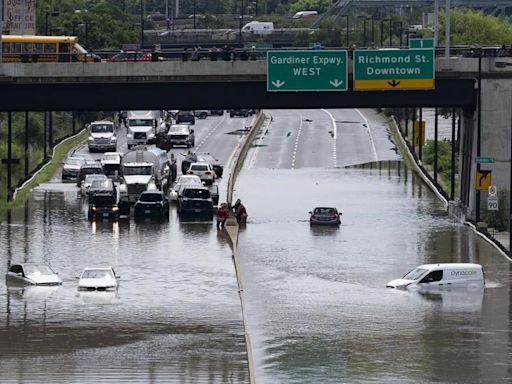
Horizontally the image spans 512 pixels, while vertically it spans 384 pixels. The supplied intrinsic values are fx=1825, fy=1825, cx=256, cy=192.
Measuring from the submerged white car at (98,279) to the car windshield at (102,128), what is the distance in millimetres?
54627

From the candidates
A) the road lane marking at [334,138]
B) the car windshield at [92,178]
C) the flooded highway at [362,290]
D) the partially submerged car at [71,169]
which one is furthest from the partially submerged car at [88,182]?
the road lane marking at [334,138]

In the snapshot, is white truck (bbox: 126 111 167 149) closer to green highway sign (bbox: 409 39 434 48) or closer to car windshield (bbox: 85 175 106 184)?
car windshield (bbox: 85 175 106 184)

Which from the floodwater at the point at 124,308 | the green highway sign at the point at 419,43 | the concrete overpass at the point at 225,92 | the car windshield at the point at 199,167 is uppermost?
the green highway sign at the point at 419,43

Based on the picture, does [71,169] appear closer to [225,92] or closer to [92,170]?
[92,170]

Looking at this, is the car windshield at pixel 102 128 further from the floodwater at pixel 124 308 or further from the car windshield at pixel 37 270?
the car windshield at pixel 37 270

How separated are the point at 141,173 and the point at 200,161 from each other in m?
11.2

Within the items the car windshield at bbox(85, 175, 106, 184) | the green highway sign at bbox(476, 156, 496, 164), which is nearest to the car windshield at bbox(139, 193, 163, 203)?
the car windshield at bbox(85, 175, 106, 184)

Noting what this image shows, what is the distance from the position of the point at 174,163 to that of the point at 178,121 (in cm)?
3367

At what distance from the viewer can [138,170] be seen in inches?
3841

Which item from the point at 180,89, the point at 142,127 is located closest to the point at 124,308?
the point at 180,89

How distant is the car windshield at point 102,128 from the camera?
405 ft

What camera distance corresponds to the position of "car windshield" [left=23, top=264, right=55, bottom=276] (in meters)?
70.1

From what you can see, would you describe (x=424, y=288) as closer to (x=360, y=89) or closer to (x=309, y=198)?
(x=360, y=89)

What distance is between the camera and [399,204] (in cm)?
9712
